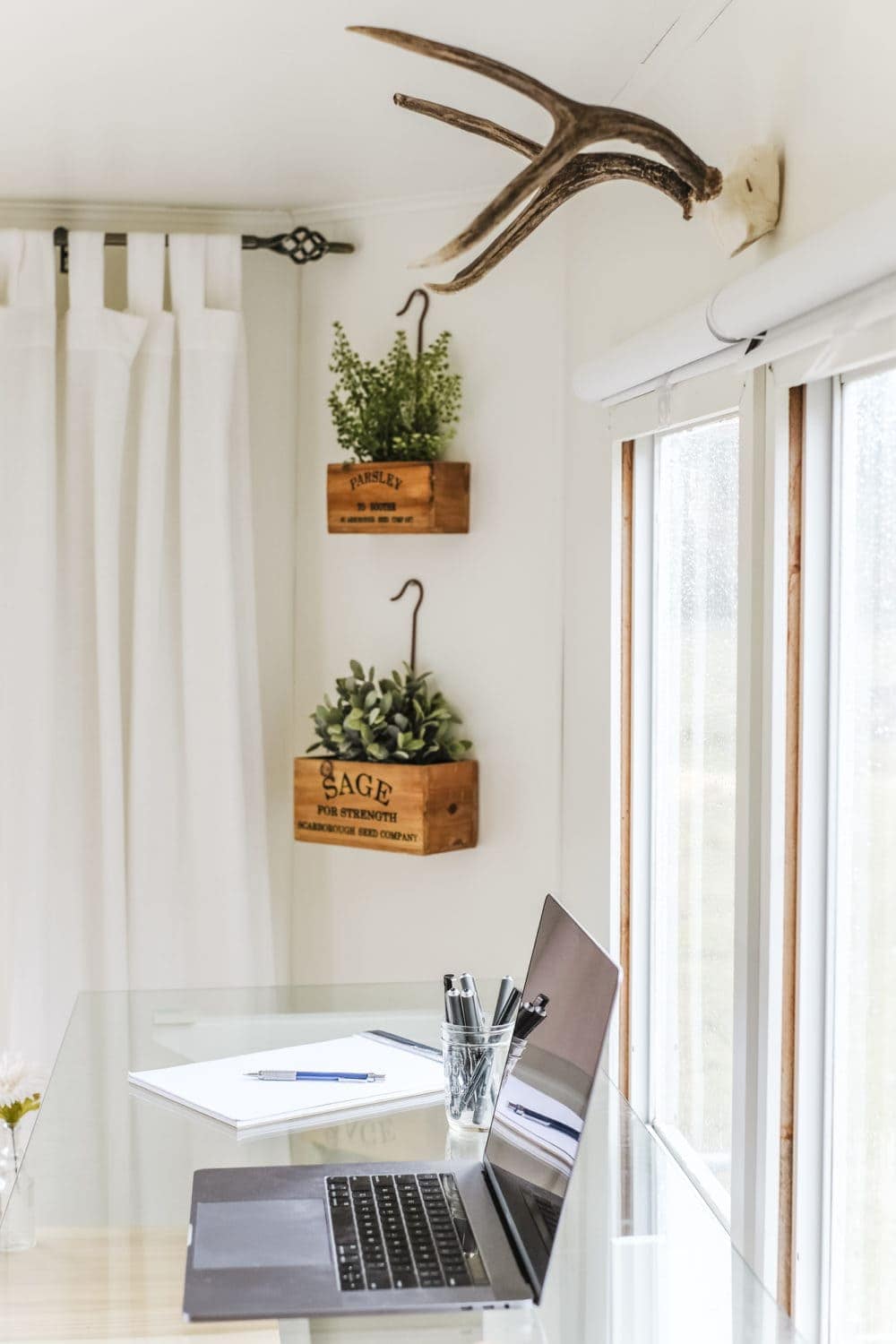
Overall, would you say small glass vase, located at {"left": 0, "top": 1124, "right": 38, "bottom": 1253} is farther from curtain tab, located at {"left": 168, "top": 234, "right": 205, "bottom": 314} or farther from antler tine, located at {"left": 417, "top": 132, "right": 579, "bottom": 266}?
curtain tab, located at {"left": 168, "top": 234, "right": 205, "bottom": 314}

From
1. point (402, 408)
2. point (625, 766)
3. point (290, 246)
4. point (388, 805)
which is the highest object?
point (290, 246)

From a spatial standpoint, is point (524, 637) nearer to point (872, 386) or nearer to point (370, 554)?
point (370, 554)

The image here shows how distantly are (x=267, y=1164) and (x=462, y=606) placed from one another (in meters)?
1.71

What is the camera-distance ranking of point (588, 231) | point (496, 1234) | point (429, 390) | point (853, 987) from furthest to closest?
point (429, 390) < point (588, 231) < point (853, 987) < point (496, 1234)

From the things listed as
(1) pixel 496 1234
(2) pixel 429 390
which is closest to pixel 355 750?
(2) pixel 429 390

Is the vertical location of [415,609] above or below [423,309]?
below

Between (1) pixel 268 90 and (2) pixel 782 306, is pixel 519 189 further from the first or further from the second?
(1) pixel 268 90

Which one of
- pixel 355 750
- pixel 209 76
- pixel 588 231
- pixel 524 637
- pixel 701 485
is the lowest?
pixel 355 750

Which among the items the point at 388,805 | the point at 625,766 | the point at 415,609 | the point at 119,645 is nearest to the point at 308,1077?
the point at 625,766

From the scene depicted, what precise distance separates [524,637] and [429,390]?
552 mm

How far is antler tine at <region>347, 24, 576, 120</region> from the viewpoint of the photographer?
4.91ft

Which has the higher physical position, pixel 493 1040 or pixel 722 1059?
pixel 493 1040

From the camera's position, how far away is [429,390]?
2.89 m

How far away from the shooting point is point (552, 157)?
1.72 metres
